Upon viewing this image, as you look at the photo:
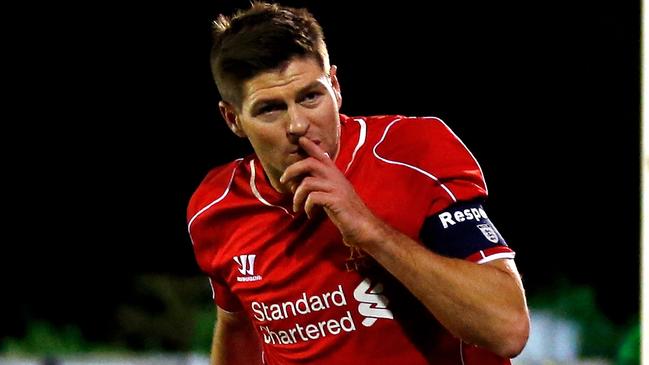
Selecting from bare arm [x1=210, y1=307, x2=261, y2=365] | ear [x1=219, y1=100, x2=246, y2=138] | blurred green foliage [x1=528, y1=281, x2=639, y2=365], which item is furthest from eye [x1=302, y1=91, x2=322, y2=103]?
blurred green foliage [x1=528, y1=281, x2=639, y2=365]

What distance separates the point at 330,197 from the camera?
196 centimetres

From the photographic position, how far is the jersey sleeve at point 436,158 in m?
2.10

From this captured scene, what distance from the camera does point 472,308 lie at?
190cm

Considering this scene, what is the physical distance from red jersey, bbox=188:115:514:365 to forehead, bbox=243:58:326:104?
0.68 feet

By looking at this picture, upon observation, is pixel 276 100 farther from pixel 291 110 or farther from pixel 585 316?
pixel 585 316

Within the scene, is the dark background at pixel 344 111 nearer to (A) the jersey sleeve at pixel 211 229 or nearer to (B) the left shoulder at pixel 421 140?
(A) the jersey sleeve at pixel 211 229

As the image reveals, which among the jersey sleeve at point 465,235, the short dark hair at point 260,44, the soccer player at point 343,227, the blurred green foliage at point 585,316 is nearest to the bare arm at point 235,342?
the soccer player at point 343,227

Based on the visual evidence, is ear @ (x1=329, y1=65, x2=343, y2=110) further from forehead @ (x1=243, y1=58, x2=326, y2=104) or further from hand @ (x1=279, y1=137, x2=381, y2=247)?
hand @ (x1=279, y1=137, x2=381, y2=247)

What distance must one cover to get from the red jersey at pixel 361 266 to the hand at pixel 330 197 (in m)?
0.19

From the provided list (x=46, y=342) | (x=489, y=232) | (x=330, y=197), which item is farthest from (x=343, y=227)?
(x=46, y=342)

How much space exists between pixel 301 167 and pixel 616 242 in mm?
7187

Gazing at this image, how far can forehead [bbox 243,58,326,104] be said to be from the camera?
2.13 meters

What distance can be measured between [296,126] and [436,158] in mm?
295

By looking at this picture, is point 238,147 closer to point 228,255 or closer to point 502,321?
point 228,255
